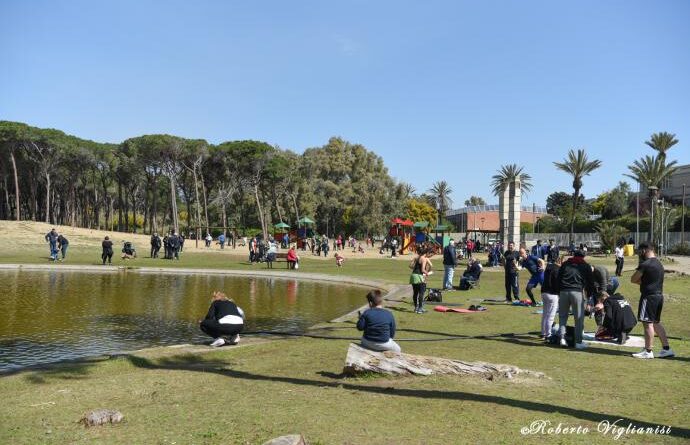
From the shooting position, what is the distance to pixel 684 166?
75.4 m

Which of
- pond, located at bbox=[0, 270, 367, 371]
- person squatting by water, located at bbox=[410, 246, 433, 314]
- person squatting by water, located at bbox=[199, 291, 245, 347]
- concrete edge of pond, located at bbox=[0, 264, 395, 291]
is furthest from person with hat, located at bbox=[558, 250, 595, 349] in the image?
concrete edge of pond, located at bbox=[0, 264, 395, 291]

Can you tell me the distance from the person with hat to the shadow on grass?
12.6 feet

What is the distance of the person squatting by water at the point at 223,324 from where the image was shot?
9836 millimetres

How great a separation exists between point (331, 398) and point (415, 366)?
4.37 feet

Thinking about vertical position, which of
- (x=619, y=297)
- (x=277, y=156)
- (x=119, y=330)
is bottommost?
(x=119, y=330)

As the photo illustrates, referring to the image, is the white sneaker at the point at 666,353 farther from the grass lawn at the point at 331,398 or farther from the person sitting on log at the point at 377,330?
the person sitting on log at the point at 377,330

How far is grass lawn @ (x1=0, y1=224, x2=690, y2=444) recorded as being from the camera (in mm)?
5066

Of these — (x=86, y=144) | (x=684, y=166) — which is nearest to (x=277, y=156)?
(x=86, y=144)

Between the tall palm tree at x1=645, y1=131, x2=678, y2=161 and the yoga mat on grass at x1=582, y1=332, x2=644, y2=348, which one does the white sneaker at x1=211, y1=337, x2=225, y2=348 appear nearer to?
the yoga mat on grass at x1=582, y1=332, x2=644, y2=348

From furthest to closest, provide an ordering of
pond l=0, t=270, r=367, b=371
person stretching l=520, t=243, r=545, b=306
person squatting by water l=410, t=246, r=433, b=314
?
1. person stretching l=520, t=243, r=545, b=306
2. person squatting by water l=410, t=246, r=433, b=314
3. pond l=0, t=270, r=367, b=371

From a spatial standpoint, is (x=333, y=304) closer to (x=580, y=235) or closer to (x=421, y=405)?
(x=421, y=405)

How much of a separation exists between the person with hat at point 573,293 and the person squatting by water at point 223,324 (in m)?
5.37

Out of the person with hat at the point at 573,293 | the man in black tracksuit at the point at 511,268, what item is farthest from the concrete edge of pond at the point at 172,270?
the person with hat at the point at 573,293

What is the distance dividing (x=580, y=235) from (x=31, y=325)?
7345 cm
